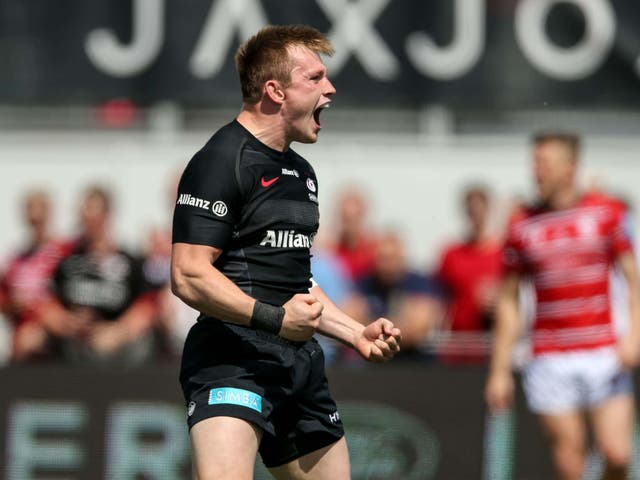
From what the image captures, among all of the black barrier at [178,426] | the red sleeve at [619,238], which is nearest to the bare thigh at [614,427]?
the red sleeve at [619,238]

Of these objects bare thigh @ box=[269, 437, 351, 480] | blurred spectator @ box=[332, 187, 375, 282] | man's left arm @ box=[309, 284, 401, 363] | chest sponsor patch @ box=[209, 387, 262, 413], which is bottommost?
bare thigh @ box=[269, 437, 351, 480]

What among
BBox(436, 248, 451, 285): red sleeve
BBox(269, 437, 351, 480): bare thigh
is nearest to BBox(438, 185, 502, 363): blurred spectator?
BBox(436, 248, 451, 285): red sleeve

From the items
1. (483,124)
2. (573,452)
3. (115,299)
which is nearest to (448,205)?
(483,124)

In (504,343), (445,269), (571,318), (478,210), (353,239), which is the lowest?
(504,343)

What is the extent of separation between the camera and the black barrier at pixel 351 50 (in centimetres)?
1193

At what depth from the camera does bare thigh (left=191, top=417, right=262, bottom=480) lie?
5.00 m

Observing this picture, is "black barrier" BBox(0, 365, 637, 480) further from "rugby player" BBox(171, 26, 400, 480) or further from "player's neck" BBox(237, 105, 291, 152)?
"player's neck" BBox(237, 105, 291, 152)

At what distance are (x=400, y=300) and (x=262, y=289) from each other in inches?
181

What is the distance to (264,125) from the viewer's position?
535 cm

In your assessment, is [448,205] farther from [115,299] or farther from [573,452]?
[573,452]

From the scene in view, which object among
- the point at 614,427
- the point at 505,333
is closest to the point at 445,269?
the point at 505,333

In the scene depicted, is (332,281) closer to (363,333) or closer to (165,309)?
(165,309)

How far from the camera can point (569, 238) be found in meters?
8.34

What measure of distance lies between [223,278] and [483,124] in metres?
8.15
